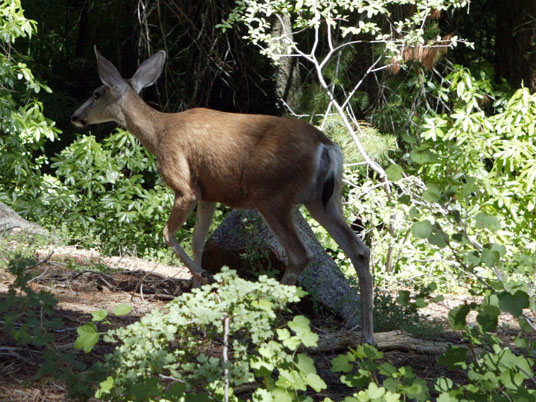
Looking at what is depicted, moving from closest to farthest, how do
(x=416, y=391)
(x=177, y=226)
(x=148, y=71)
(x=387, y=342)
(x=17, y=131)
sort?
1. (x=416, y=391)
2. (x=387, y=342)
3. (x=177, y=226)
4. (x=148, y=71)
5. (x=17, y=131)

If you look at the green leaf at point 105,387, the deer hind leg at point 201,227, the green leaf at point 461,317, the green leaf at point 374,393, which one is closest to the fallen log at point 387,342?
the deer hind leg at point 201,227

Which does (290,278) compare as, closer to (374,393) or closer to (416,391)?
Result: (416,391)

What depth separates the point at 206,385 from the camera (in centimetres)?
325

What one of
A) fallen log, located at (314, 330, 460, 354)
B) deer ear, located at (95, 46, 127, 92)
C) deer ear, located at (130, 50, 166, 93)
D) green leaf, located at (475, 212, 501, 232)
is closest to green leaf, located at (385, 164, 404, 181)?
green leaf, located at (475, 212, 501, 232)

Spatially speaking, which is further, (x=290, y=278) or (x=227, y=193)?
(x=227, y=193)

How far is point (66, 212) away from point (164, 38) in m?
2.66

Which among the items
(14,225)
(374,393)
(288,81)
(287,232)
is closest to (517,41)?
(288,81)

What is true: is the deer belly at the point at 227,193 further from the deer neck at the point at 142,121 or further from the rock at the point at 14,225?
the rock at the point at 14,225

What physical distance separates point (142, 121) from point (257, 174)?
53.8 inches

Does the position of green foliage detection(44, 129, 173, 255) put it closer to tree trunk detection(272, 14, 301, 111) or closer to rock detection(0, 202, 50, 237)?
rock detection(0, 202, 50, 237)

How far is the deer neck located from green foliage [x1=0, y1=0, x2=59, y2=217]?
3.54 meters

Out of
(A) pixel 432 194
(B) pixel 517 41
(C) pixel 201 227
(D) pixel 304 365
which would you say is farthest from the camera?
(B) pixel 517 41

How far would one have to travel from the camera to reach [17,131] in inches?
414

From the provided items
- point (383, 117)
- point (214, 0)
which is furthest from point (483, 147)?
point (214, 0)
